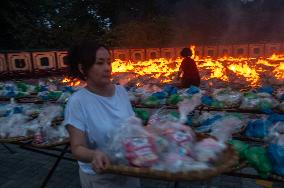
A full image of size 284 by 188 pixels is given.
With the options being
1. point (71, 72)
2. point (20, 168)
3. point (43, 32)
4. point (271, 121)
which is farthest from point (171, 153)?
point (43, 32)

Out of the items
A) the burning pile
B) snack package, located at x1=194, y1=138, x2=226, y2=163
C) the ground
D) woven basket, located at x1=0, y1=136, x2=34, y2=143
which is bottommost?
the ground

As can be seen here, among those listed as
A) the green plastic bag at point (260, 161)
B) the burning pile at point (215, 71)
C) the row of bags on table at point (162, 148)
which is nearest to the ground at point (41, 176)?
the green plastic bag at point (260, 161)

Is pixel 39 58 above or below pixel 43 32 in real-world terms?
below

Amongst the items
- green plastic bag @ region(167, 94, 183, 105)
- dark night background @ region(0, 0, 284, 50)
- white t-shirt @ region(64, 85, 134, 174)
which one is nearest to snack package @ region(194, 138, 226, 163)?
white t-shirt @ region(64, 85, 134, 174)

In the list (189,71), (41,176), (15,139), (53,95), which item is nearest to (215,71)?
(189,71)

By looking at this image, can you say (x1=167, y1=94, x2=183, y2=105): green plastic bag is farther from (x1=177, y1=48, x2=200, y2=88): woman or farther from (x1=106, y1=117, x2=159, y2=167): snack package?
(x1=177, y1=48, x2=200, y2=88): woman

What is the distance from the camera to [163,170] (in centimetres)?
172

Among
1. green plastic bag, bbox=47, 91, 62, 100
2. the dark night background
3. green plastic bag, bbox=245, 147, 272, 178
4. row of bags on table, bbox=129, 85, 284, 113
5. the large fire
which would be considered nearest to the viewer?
green plastic bag, bbox=245, 147, 272, 178

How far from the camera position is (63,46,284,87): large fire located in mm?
11336

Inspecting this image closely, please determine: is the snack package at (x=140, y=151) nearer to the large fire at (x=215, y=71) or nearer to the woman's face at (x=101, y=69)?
the woman's face at (x=101, y=69)

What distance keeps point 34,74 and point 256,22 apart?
24.3 metres

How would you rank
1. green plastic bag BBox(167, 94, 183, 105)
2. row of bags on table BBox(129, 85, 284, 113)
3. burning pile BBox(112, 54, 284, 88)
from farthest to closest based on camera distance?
burning pile BBox(112, 54, 284, 88), green plastic bag BBox(167, 94, 183, 105), row of bags on table BBox(129, 85, 284, 113)

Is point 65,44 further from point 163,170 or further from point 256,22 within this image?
point 163,170

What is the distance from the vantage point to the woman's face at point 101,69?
2.10 m
